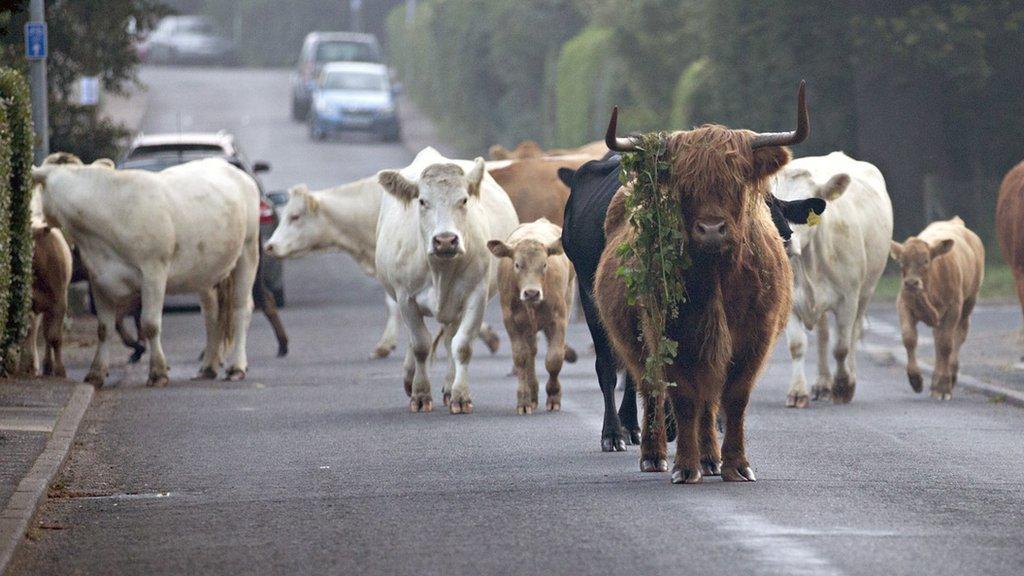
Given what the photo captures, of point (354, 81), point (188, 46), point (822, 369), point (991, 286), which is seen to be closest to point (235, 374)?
point (822, 369)

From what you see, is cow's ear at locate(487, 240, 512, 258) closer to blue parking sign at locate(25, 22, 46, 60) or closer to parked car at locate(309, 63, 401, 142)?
blue parking sign at locate(25, 22, 46, 60)

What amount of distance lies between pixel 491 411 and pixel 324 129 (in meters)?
43.5

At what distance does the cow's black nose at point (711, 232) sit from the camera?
10758 mm

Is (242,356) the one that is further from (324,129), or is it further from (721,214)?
(324,129)

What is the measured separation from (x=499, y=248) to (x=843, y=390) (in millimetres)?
3191

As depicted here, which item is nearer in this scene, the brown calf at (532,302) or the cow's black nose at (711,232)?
the cow's black nose at (711,232)

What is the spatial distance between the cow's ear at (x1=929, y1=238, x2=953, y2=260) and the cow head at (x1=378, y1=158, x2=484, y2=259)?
421cm

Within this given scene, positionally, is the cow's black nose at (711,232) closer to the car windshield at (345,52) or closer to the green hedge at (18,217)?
A: the green hedge at (18,217)

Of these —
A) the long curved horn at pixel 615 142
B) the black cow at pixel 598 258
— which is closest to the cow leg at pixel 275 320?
the black cow at pixel 598 258

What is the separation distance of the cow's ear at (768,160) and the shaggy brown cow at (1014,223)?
7.87m

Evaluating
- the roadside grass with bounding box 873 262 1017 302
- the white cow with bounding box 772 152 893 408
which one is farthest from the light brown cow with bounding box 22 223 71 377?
the roadside grass with bounding box 873 262 1017 302

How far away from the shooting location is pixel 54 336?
60.3 ft

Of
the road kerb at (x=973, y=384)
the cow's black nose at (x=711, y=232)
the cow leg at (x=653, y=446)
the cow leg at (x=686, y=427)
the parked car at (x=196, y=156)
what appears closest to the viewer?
the cow's black nose at (x=711, y=232)

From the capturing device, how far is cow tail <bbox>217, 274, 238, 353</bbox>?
63.7 ft
